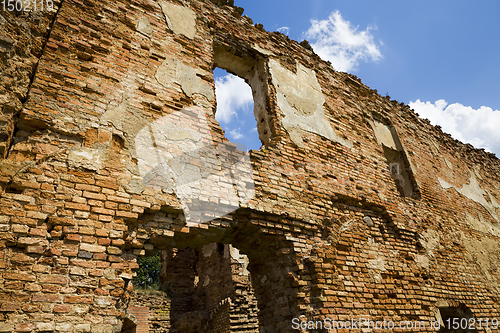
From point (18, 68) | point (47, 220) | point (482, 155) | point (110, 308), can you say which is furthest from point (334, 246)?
point (482, 155)

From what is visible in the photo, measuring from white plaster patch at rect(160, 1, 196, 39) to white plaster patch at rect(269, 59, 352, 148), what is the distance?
145 centimetres

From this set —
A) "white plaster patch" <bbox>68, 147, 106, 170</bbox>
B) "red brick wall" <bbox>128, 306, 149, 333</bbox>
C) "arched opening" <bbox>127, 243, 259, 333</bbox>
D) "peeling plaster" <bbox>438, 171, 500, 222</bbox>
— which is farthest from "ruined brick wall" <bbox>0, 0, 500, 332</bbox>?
"red brick wall" <bbox>128, 306, 149, 333</bbox>

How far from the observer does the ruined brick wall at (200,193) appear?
2.43m

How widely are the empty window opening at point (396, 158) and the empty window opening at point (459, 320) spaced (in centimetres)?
214

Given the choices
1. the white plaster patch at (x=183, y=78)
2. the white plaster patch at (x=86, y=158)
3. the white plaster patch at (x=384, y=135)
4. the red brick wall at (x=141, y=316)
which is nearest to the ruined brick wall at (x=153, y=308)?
the red brick wall at (x=141, y=316)

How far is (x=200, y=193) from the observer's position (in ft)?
10.8

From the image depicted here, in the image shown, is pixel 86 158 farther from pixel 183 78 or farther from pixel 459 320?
pixel 459 320

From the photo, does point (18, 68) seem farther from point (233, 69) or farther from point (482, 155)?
point (482, 155)

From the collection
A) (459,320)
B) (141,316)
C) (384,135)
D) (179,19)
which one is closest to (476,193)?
(384,135)

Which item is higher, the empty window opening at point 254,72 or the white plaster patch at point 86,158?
the empty window opening at point 254,72

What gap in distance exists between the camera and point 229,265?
282 inches

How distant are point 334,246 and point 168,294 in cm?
648

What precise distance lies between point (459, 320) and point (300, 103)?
4697 mm
